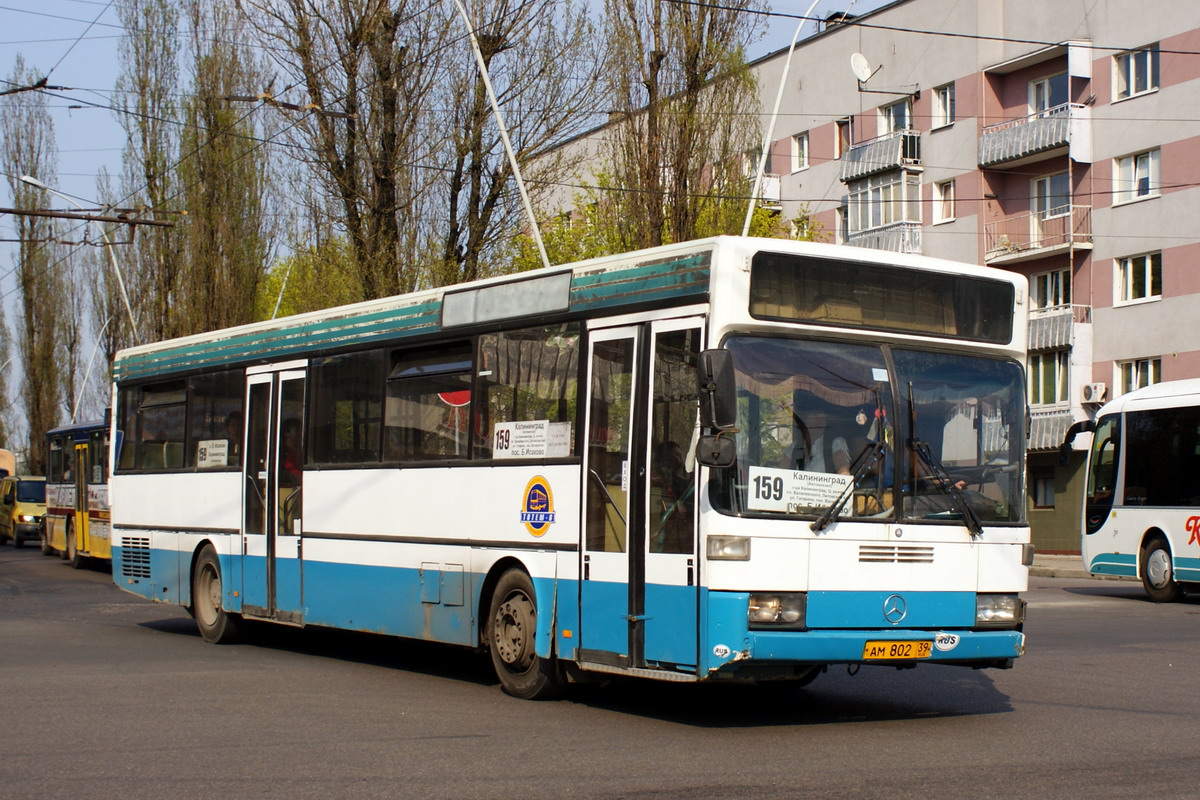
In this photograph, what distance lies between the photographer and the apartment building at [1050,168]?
3909cm

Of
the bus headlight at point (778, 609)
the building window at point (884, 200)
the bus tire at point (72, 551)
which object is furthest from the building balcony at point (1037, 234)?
the bus headlight at point (778, 609)

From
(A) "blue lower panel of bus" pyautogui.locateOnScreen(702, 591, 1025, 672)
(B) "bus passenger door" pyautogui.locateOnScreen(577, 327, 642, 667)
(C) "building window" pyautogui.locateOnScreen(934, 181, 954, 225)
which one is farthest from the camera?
(C) "building window" pyautogui.locateOnScreen(934, 181, 954, 225)

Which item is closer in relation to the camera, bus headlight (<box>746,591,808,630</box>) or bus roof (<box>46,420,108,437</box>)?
bus headlight (<box>746,591,808,630</box>)

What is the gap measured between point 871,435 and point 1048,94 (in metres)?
36.4

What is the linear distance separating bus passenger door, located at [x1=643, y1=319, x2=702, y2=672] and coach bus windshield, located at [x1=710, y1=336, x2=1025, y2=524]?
35 centimetres

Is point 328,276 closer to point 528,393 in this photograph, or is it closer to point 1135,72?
point 528,393

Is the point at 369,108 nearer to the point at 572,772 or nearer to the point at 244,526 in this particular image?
the point at 244,526

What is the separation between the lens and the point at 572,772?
7855mm

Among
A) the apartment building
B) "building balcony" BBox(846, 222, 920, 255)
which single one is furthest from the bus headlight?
"building balcony" BBox(846, 222, 920, 255)

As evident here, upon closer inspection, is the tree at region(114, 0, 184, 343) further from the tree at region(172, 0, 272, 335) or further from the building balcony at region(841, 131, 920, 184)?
the building balcony at region(841, 131, 920, 184)

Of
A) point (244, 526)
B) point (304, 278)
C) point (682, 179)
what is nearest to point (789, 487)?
point (244, 526)

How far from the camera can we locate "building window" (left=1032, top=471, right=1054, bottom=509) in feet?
146

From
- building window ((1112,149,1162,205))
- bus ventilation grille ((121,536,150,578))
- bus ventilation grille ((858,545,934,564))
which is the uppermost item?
building window ((1112,149,1162,205))

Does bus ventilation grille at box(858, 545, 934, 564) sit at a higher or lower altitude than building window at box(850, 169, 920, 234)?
lower
